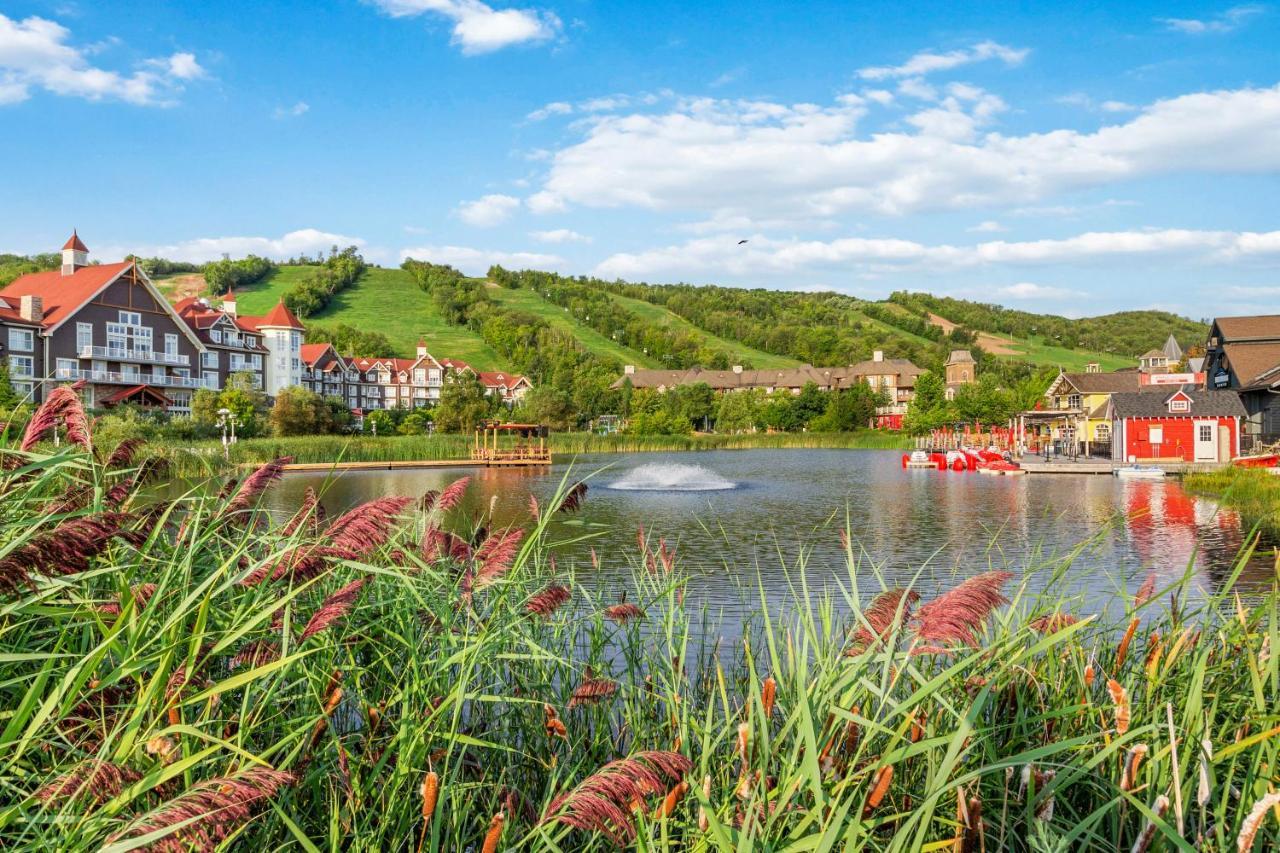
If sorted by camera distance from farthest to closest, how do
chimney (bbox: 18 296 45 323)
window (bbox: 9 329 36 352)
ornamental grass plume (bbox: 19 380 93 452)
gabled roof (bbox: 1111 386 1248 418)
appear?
chimney (bbox: 18 296 45 323) → window (bbox: 9 329 36 352) → gabled roof (bbox: 1111 386 1248 418) → ornamental grass plume (bbox: 19 380 93 452)

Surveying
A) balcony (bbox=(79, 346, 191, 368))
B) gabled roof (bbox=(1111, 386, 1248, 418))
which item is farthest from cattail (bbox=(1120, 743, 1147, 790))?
balcony (bbox=(79, 346, 191, 368))

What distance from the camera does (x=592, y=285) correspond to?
16600 cm

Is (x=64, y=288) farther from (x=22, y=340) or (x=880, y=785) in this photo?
(x=880, y=785)

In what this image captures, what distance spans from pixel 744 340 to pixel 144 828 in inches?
5688

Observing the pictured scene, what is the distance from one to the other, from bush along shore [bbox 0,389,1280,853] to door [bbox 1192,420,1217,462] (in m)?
41.8

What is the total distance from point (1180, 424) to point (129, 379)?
5825 centimetres

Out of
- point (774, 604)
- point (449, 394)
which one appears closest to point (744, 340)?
point (449, 394)

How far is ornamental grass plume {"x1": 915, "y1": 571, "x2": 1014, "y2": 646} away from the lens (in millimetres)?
1967

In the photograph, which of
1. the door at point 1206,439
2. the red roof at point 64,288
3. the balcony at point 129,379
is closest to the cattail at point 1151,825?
the door at point 1206,439

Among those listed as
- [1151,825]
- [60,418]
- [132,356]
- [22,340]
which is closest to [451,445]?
[132,356]

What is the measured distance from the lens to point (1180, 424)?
1578 inches

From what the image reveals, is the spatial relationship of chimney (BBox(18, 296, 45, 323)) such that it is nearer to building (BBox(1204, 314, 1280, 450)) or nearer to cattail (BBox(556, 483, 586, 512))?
cattail (BBox(556, 483, 586, 512))

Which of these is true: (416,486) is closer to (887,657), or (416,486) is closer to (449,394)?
(887,657)

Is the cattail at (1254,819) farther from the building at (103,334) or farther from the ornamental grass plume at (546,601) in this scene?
the building at (103,334)
